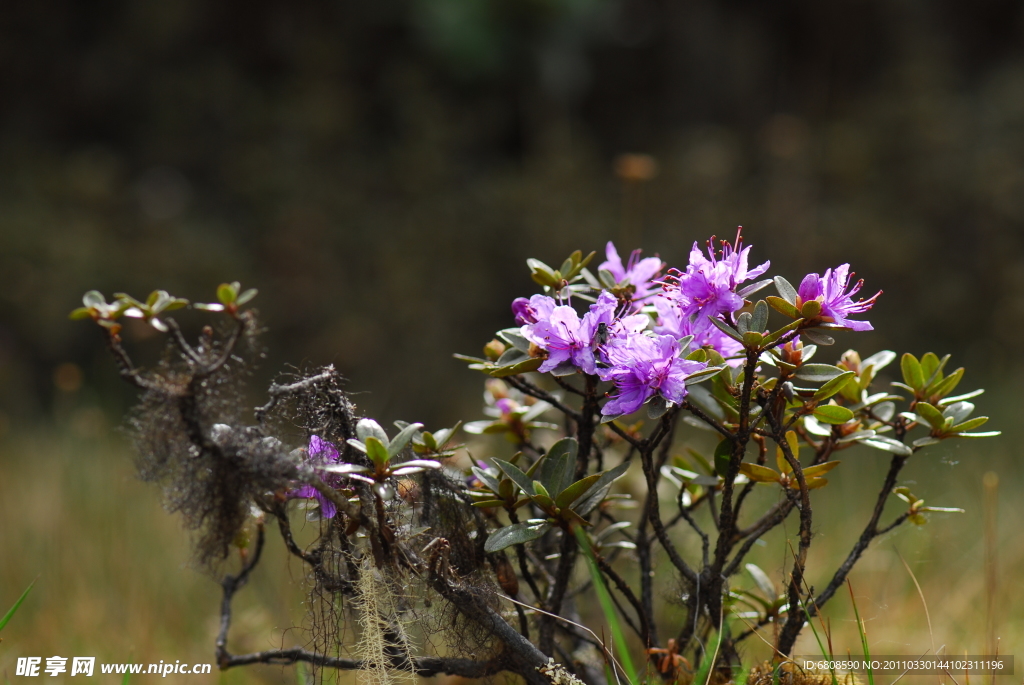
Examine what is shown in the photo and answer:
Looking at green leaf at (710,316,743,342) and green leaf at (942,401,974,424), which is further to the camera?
green leaf at (942,401,974,424)

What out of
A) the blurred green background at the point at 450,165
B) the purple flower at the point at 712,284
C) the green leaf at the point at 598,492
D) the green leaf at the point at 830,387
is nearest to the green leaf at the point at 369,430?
the green leaf at the point at 598,492

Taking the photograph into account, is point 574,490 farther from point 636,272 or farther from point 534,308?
point 636,272

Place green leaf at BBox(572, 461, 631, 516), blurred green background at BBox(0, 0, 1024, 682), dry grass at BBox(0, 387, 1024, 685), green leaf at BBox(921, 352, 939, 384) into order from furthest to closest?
1. blurred green background at BBox(0, 0, 1024, 682)
2. dry grass at BBox(0, 387, 1024, 685)
3. green leaf at BBox(921, 352, 939, 384)
4. green leaf at BBox(572, 461, 631, 516)

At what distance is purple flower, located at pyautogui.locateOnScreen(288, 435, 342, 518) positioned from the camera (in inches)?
32.4

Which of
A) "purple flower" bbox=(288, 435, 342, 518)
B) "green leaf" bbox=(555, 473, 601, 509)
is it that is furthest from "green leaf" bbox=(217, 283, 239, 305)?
"green leaf" bbox=(555, 473, 601, 509)

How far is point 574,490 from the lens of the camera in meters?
0.81

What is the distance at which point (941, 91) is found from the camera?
13.0 ft

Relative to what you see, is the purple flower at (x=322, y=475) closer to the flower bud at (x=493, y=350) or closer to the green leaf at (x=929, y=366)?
the flower bud at (x=493, y=350)

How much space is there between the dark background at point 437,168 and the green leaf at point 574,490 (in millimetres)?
2666

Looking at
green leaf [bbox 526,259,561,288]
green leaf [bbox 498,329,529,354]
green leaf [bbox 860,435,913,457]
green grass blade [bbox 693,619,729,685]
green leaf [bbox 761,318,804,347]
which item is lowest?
green grass blade [bbox 693,619,729,685]

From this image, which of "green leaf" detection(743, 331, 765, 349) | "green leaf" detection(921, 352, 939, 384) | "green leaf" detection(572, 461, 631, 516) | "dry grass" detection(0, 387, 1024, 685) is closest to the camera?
"green leaf" detection(743, 331, 765, 349)

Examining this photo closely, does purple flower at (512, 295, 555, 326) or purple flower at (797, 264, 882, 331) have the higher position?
purple flower at (512, 295, 555, 326)

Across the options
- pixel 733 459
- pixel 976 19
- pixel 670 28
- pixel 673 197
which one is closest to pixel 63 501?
pixel 733 459

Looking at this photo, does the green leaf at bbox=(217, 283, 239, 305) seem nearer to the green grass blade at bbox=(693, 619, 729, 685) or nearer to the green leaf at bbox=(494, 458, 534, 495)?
the green leaf at bbox=(494, 458, 534, 495)
